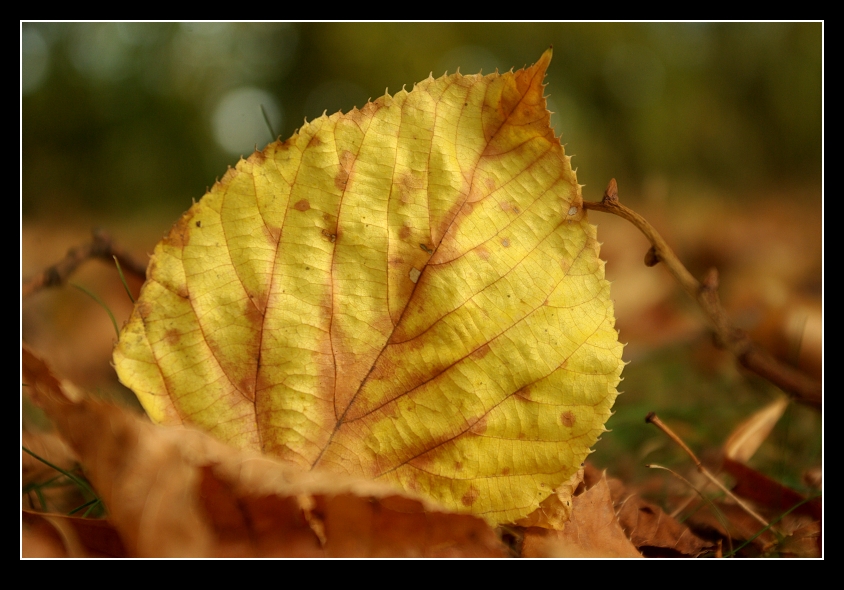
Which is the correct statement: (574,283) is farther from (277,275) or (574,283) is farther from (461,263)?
(277,275)

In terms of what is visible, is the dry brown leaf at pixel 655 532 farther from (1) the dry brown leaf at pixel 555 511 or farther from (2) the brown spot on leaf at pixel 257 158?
(2) the brown spot on leaf at pixel 257 158

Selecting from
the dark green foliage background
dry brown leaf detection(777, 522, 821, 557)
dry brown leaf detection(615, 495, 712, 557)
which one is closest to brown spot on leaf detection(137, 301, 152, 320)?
dry brown leaf detection(615, 495, 712, 557)

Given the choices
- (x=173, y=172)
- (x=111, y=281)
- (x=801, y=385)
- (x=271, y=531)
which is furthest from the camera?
(x=173, y=172)

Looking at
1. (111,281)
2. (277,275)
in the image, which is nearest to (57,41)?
(111,281)

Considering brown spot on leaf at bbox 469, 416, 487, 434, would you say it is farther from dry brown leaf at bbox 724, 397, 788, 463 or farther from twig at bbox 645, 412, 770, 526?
dry brown leaf at bbox 724, 397, 788, 463

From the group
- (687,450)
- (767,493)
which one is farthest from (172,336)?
(767,493)

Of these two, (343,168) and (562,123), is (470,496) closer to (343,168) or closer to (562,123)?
(343,168)
